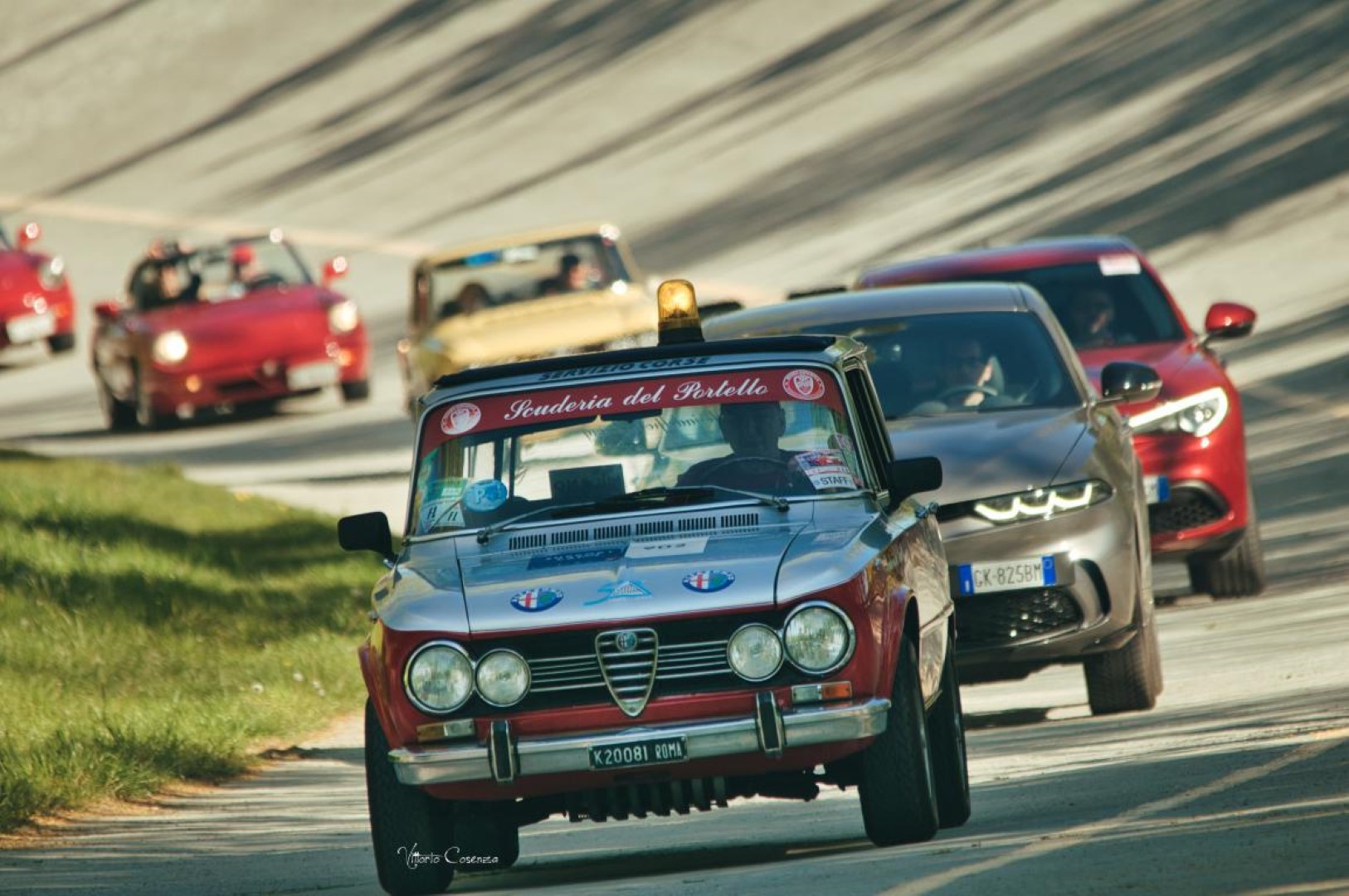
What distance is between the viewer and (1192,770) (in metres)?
9.45

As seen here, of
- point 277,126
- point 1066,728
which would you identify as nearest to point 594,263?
point 1066,728

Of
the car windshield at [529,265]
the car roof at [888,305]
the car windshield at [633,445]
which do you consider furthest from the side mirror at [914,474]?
the car windshield at [529,265]

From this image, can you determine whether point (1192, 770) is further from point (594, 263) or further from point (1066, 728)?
point (594, 263)

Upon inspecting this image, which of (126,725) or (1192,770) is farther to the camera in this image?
(126,725)

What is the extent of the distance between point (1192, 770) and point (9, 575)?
25.8ft

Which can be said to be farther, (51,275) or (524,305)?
(51,275)

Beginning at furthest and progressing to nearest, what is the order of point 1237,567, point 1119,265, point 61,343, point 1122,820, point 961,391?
point 61,343 < point 1119,265 < point 1237,567 < point 961,391 < point 1122,820

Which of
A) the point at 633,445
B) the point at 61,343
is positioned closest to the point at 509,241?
the point at 61,343

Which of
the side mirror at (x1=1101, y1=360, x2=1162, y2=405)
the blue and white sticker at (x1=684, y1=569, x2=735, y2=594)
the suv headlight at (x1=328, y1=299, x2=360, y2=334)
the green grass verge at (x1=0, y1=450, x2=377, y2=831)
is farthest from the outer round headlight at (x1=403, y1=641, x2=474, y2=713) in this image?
the suv headlight at (x1=328, y1=299, x2=360, y2=334)

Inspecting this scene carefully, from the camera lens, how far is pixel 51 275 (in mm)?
31359

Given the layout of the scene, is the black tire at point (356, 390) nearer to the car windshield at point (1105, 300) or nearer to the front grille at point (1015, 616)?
the car windshield at point (1105, 300)

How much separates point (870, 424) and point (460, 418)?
4.39 ft

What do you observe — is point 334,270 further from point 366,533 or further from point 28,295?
point 366,533

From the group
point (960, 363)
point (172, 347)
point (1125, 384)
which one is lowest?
point (1125, 384)
